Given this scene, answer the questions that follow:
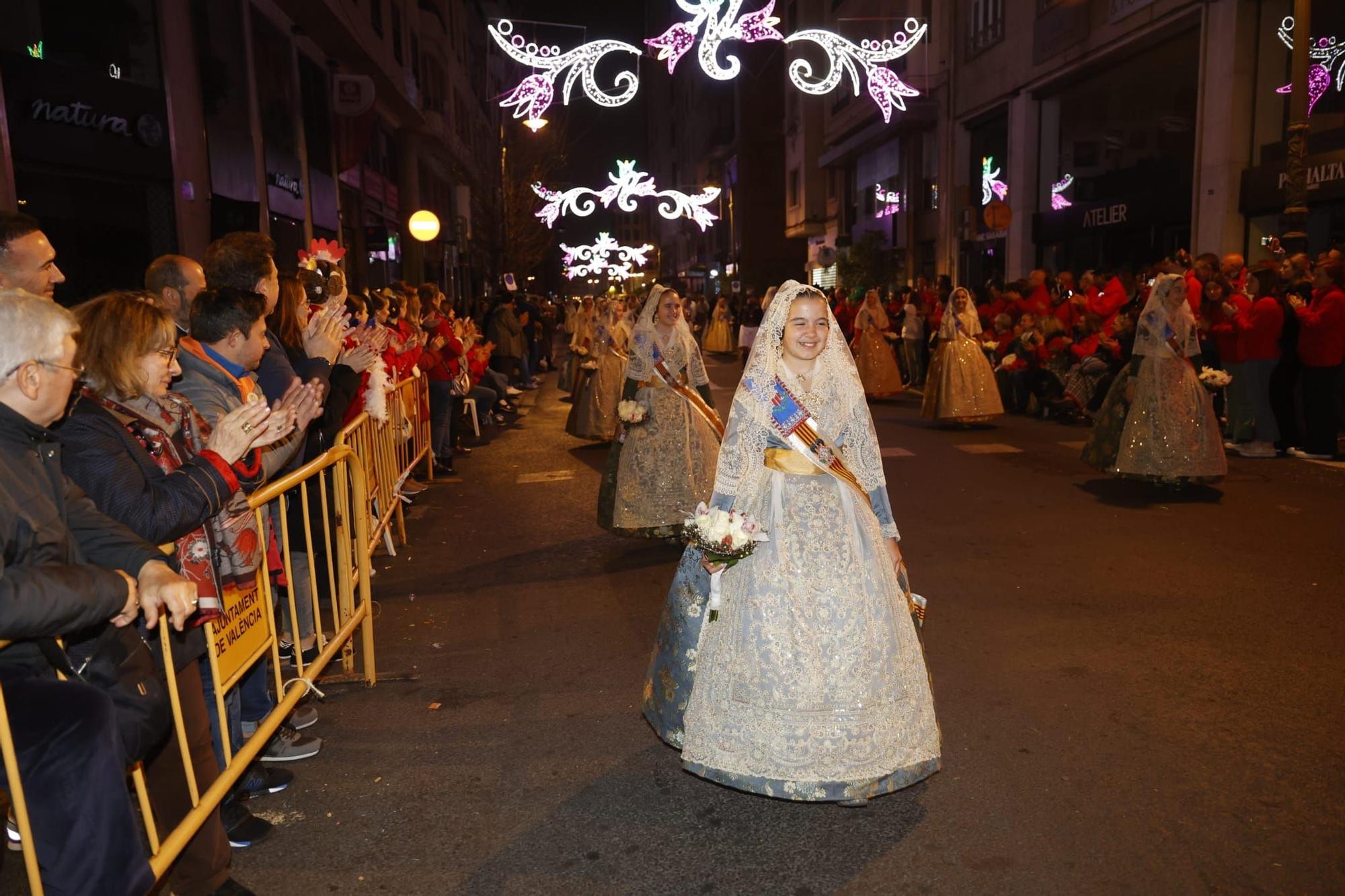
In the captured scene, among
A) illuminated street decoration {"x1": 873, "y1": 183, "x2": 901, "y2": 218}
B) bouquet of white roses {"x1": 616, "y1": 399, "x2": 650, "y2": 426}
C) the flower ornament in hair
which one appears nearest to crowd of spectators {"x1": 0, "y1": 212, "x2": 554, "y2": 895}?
the flower ornament in hair

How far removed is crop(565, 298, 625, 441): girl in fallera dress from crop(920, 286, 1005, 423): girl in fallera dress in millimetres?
4278

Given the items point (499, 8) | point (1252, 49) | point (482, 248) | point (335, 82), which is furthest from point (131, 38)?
point (499, 8)

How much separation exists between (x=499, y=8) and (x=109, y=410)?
56.0 metres

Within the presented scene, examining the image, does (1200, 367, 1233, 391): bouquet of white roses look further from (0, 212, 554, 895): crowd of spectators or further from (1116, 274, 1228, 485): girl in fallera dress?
(0, 212, 554, 895): crowd of spectators

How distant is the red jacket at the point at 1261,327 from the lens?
438 inches

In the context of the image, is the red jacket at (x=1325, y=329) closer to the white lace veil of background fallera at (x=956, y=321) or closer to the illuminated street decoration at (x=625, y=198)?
the white lace veil of background fallera at (x=956, y=321)

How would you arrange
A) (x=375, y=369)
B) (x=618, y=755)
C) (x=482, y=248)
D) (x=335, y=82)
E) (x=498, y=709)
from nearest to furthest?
(x=618, y=755), (x=498, y=709), (x=375, y=369), (x=335, y=82), (x=482, y=248)

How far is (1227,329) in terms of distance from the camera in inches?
454

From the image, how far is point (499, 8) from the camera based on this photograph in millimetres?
53812

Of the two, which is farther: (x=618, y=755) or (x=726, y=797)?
(x=618, y=755)

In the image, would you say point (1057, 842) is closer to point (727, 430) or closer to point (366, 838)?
point (727, 430)

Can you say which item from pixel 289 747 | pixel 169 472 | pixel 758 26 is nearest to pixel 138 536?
pixel 169 472
